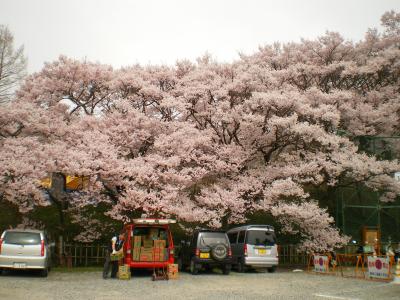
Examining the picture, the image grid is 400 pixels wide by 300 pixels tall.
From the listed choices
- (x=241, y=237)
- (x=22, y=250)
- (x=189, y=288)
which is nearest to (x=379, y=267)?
(x=241, y=237)

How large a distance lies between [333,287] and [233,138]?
1310 cm

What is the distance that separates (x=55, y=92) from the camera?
2538cm

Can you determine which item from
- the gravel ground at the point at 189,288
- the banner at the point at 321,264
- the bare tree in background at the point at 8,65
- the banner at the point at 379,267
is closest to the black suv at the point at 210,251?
the gravel ground at the point at 189,288

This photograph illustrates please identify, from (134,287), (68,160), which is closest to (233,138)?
(68,160)

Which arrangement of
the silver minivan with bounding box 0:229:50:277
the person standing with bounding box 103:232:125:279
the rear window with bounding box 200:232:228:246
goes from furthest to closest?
the rear window with bounding box 200:232:228:246, the person standing with bounding box 103:232:125:279, the silver minivan with bounding box 0:229:50:277

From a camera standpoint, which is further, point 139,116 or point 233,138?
point 233,138

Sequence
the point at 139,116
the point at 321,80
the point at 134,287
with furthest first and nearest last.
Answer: the point at 321,80 < the point at 139,116 < the point at 134,287

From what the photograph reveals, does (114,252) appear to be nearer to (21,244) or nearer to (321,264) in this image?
(21,244)

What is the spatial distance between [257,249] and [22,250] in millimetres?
9245

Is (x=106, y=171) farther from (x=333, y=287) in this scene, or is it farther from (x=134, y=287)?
(x=333, y=287)

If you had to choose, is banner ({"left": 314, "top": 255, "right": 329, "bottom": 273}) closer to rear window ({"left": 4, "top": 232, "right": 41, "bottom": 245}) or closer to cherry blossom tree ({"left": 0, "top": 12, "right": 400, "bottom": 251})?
cherry blossom tree ({"left": 0, "top": 12, "right": 400, "bottom": 251})

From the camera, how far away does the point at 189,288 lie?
41.5ft

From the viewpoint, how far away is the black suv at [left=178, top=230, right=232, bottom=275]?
16406 mm

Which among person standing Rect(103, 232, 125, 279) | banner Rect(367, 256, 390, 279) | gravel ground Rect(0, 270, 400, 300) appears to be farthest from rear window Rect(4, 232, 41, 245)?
banner Rect(367, 256, 390, 279)
